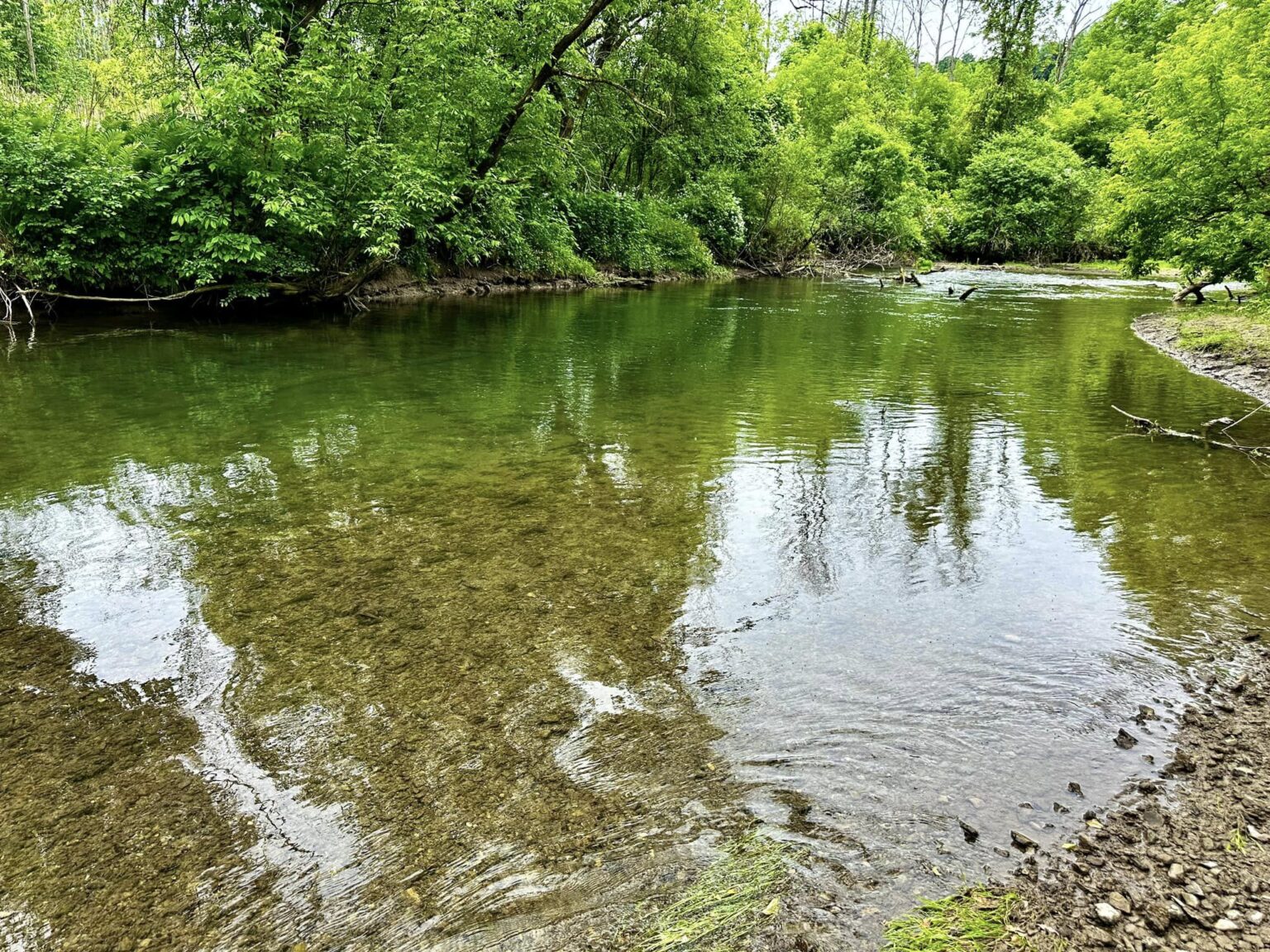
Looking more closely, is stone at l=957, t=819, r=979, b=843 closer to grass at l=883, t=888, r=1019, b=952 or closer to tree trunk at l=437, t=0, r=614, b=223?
grass at l=883, t=888, r=1019, b=952

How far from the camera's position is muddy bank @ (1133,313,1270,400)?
1067 cm

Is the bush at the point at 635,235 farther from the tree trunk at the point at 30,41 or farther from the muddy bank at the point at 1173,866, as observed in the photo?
the muddy bank at the point at 1173,866

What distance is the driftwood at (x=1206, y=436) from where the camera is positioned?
7.52 metres

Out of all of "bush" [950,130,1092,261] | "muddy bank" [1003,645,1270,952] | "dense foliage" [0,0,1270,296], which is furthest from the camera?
"bush" [950,130,1092,261]

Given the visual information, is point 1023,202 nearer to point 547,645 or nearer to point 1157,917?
point 547,645

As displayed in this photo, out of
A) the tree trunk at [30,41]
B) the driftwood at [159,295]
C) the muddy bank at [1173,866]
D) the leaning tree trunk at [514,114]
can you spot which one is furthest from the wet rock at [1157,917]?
the tree trunk at [30,41]

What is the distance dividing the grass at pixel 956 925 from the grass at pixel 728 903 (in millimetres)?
377

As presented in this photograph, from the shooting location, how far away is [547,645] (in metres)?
4.00

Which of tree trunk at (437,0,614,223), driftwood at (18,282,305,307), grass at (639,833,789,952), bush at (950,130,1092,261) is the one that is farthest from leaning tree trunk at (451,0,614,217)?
bush at (950,130,1092,261)

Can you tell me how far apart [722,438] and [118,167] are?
41.1ft

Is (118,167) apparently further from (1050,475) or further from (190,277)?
(1050,475)

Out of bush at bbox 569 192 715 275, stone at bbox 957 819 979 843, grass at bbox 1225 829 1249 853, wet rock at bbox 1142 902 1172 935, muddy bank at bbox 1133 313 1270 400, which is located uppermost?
bush at bbox 569 192 715 275

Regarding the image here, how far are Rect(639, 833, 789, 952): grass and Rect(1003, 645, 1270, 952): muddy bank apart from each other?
2.36 feet

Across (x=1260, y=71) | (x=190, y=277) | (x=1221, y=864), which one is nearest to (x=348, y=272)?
(x=190, y=277)
